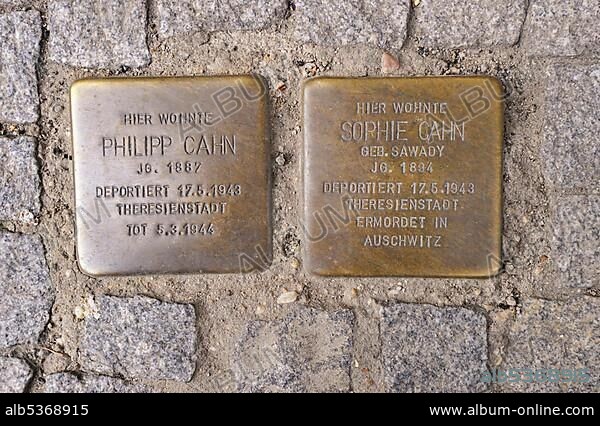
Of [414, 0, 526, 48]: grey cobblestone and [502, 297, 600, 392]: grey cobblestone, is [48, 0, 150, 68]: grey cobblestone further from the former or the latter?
[502, 297, 600, 392]: grey cobblestone

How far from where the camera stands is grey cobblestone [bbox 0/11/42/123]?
1.29 meters

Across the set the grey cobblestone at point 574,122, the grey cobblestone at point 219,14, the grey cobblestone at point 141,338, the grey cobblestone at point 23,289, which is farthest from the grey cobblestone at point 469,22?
the grey cobblestone at point 23,289

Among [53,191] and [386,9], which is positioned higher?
[386,9]

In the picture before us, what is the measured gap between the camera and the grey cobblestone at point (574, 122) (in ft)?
4.15

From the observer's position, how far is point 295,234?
1322mm

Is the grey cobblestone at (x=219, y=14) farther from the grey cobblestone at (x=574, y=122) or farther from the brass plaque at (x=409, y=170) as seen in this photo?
the grey cobblestone at (x=574, y=122)

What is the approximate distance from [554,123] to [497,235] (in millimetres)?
298

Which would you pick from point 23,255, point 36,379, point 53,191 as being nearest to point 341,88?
point 53,191

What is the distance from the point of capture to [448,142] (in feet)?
4.14

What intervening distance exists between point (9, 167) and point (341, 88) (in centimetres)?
83

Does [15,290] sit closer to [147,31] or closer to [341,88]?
[147,31]

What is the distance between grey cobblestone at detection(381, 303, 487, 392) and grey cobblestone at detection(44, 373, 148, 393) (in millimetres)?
658

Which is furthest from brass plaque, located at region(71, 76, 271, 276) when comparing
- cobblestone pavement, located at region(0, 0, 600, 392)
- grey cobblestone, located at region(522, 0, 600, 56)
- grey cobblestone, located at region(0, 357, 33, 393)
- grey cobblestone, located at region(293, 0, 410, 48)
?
grey cobblestone, located at region(522, 0, 600, 56)

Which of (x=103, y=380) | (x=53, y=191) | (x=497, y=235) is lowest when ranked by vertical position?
(x=103, y=380)
